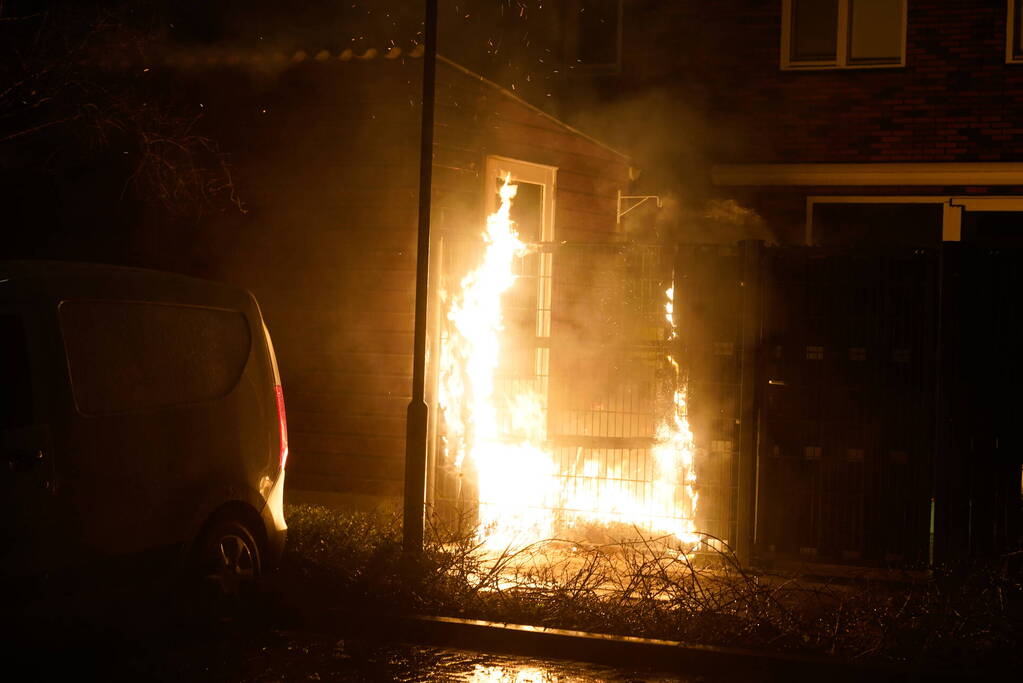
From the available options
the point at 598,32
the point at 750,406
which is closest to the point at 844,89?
the point at 598,32

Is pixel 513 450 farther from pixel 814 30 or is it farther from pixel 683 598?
pixel 814 30

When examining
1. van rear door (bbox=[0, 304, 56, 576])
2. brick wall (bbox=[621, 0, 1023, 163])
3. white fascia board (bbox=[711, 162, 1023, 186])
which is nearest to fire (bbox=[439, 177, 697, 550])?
van rear door (bbox=[0, 304, 56, 576])

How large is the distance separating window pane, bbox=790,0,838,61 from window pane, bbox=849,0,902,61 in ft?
0.79

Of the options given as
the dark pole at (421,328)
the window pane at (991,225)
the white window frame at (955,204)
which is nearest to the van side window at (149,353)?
the dark pole at (421,328)

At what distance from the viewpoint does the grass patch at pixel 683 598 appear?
5625 millimetres

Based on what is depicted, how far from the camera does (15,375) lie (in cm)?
482

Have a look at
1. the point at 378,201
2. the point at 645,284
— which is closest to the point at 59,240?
the point at 378,201

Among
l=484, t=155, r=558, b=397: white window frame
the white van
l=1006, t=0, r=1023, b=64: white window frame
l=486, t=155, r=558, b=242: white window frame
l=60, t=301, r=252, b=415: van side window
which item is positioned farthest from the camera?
l=1006, t=0, r=1023, b=64: white window frame

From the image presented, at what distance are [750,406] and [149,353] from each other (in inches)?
169

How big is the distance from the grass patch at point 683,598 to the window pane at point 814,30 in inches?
319

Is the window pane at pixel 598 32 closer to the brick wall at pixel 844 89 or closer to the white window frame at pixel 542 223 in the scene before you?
the brick wall at pixel 844 89

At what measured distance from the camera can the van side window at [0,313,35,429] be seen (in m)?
4.77

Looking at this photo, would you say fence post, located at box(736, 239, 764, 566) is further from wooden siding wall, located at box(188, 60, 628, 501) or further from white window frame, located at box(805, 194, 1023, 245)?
white window frame, located at box(805, 194, 1023, 245)

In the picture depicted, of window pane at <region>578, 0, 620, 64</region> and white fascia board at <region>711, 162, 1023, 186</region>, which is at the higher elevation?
window pane at <region>578, 0, 620, 64</region>
